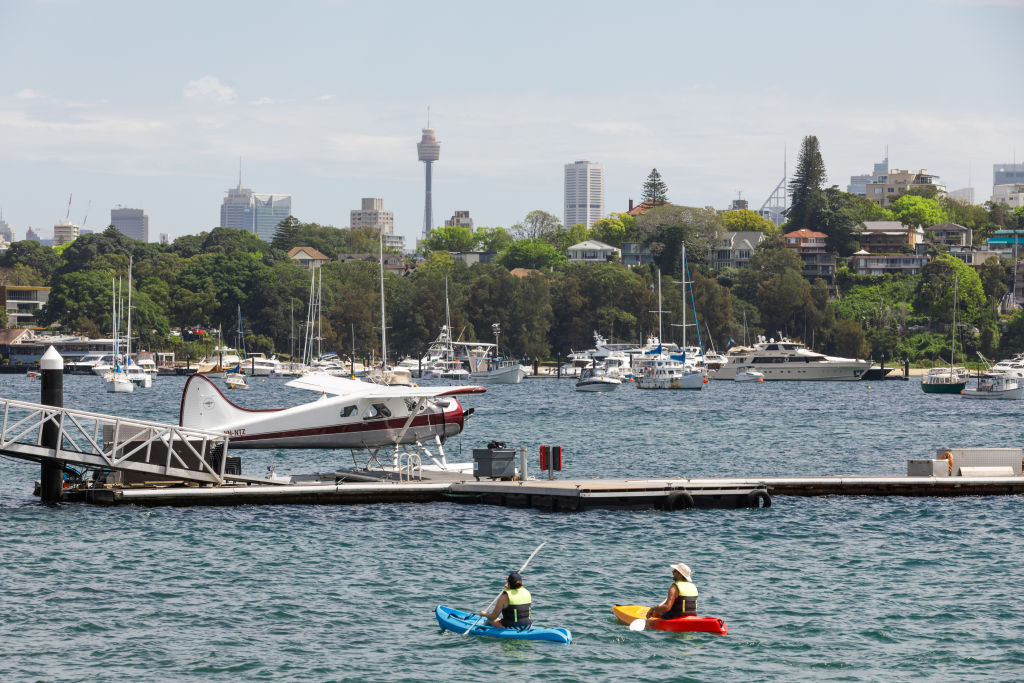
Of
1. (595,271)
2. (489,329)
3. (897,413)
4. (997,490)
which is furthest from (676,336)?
(997,490)

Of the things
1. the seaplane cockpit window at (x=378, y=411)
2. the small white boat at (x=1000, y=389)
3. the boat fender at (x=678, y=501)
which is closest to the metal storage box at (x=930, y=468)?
the boat fender at (x=678, y=501)

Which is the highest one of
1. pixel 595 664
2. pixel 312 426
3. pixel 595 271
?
pixel 595 271

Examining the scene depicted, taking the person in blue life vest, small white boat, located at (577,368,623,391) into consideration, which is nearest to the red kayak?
the person in blue life vest

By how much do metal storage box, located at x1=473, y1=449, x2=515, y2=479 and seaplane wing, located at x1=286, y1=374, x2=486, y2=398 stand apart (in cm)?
198

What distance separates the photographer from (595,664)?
70.6 ft

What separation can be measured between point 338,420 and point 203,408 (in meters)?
3.96

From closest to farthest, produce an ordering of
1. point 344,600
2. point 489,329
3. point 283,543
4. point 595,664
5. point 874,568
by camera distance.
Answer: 1. point 595,664
2. point 344,600
3. point 874,568
4. point 283,543
5. point 489,329

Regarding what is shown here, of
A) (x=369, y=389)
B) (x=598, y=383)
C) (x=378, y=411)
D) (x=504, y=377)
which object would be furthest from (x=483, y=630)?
Result: (x=504, y=377)

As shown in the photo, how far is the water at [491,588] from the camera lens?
21469 mm

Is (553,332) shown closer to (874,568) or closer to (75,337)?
(75,337)

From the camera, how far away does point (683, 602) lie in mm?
23156

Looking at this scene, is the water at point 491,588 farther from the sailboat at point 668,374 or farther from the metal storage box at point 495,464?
the sailboat at point 668,374

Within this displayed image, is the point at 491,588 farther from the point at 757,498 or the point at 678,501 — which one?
the point at 757,498

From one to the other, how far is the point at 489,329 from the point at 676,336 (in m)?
25.6
